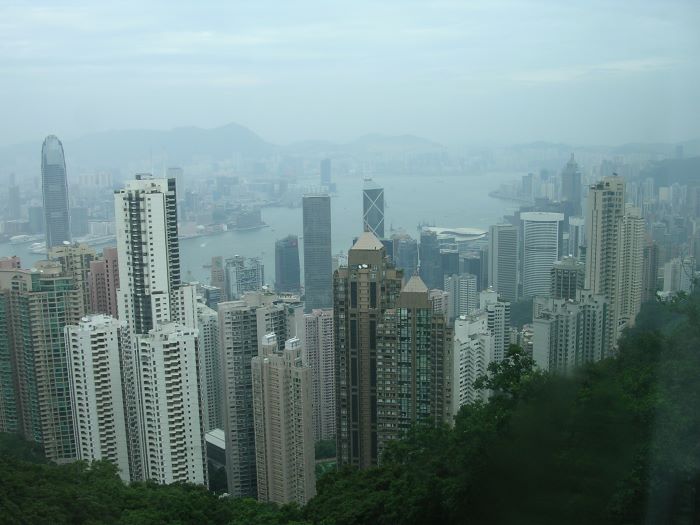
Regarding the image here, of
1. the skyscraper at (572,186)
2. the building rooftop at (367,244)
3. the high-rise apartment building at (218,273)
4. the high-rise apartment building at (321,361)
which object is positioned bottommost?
the high-rise apartment building at (321,361)

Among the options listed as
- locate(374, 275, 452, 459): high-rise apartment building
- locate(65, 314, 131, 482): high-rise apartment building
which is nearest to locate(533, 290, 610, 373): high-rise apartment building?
locate(374, 275, 452, 459): high-rise apartment building

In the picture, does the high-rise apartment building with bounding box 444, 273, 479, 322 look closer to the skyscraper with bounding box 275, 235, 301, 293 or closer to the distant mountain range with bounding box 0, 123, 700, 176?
the distant mountain range with bounding box 0, 123, 700, 176

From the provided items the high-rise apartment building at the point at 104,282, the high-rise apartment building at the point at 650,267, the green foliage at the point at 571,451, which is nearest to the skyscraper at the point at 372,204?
the high-rise apartment building at the point at 104,282

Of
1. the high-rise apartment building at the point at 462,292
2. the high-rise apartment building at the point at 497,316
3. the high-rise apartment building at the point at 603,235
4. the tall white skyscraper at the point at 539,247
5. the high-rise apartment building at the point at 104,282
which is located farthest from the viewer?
the tall white skyscraper at the point at 539,247

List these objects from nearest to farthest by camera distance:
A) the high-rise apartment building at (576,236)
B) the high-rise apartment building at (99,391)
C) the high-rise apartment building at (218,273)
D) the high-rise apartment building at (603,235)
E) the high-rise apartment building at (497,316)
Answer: the high-rise apartment building at (99,391) → the high-rise apartment building at (497,316) → the high-rise apartment building at (603,235) → the high-rise apartment building at (576,236) → the high-rise apartment building at (218,273)

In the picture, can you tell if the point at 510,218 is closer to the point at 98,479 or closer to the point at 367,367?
the point at 367,367

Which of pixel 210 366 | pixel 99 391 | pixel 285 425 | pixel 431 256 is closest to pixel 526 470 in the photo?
pixel 285 425

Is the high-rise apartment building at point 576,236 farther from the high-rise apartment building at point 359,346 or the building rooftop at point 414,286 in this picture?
the high-rise apartment building at point 359,346
